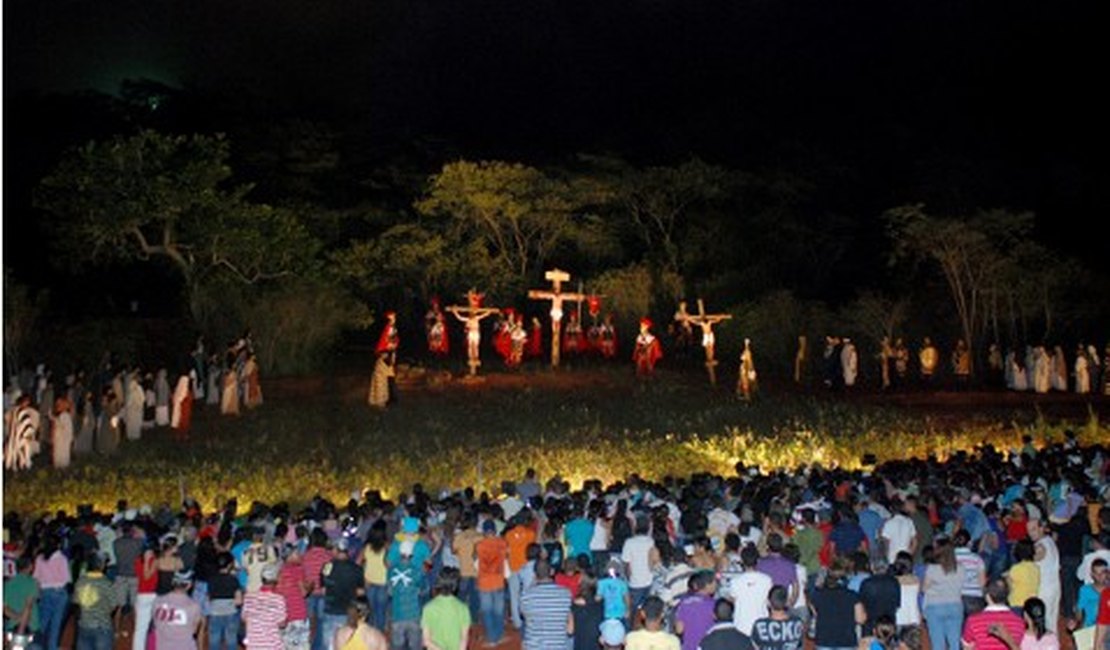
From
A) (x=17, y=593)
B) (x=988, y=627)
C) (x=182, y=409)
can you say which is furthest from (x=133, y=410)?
(x=988, y=627)

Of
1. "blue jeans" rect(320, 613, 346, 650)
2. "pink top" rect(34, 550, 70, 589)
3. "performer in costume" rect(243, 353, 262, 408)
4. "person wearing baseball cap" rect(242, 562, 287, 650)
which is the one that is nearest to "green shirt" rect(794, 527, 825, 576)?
"blue jeans" rect(320, 613, 346, 650)

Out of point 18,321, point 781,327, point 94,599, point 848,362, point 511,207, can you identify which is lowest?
point 94,599

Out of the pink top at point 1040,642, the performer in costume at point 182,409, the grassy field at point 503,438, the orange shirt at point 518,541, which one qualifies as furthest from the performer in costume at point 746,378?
the pink top at point 1040,642

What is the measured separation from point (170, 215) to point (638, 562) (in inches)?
799

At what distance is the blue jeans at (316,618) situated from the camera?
10.8 meters

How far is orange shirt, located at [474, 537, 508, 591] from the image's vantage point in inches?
433

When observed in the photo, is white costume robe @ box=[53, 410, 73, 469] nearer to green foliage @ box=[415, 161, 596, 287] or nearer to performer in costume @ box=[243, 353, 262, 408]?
performer in costume @ box=[243, 353, 262, 408]

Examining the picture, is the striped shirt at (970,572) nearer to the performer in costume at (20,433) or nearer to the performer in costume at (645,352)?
the performer in costume at (20,433)

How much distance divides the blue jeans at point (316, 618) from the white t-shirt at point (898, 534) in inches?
190

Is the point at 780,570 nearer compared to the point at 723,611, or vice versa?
the point at 723,611

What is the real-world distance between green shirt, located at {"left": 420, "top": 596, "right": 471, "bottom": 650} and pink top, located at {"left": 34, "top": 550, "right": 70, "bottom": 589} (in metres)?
3.36

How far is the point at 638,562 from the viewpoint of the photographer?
10.6 metres

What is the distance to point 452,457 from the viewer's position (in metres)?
20.5

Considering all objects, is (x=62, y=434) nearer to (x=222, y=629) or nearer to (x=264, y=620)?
(x=222, y=629)
